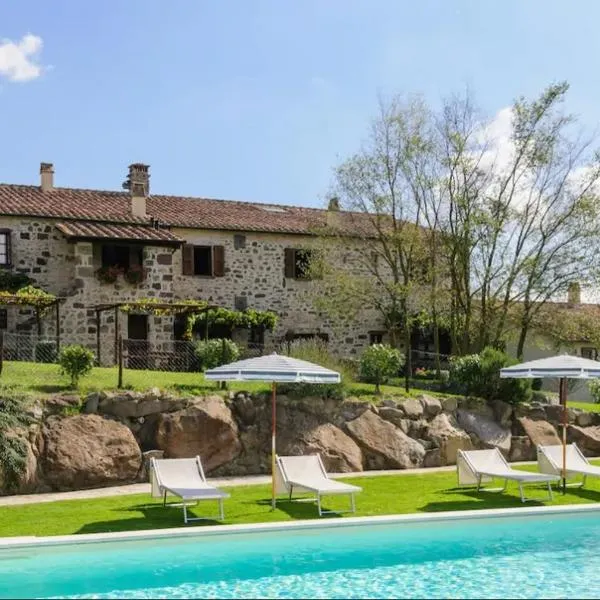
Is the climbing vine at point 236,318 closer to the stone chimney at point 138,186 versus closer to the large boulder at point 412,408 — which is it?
the stone chimney at point 138,186

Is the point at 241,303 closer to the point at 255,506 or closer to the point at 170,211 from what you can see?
the point at 170,211

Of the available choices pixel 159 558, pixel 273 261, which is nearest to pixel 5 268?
pixel 273 261

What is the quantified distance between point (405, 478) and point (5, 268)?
14.6 meters

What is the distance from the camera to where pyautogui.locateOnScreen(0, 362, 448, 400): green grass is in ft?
50.0

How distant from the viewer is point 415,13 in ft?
43.7

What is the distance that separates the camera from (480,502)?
13281 millimetres

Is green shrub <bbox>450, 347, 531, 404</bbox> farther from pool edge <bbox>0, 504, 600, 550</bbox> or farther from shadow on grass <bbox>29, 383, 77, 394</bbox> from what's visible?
shadow on grass <bbox>29, 383, 77, 394</bbox>

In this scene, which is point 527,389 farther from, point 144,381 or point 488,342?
point 144,381

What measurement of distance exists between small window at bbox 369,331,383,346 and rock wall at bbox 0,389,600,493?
1106 cm

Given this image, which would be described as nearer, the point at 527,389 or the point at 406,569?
the point at 406,569

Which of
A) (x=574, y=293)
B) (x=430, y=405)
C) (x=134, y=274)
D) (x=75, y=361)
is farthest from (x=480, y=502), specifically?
(x=134, y=274)

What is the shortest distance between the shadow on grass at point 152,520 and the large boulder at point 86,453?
1.99 metres

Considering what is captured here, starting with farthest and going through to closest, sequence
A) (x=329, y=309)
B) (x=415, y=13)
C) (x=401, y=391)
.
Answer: (x=329, y=309)
(x=401, y=391)
(x=415, y=13)

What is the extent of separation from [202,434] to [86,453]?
7.18 feet
